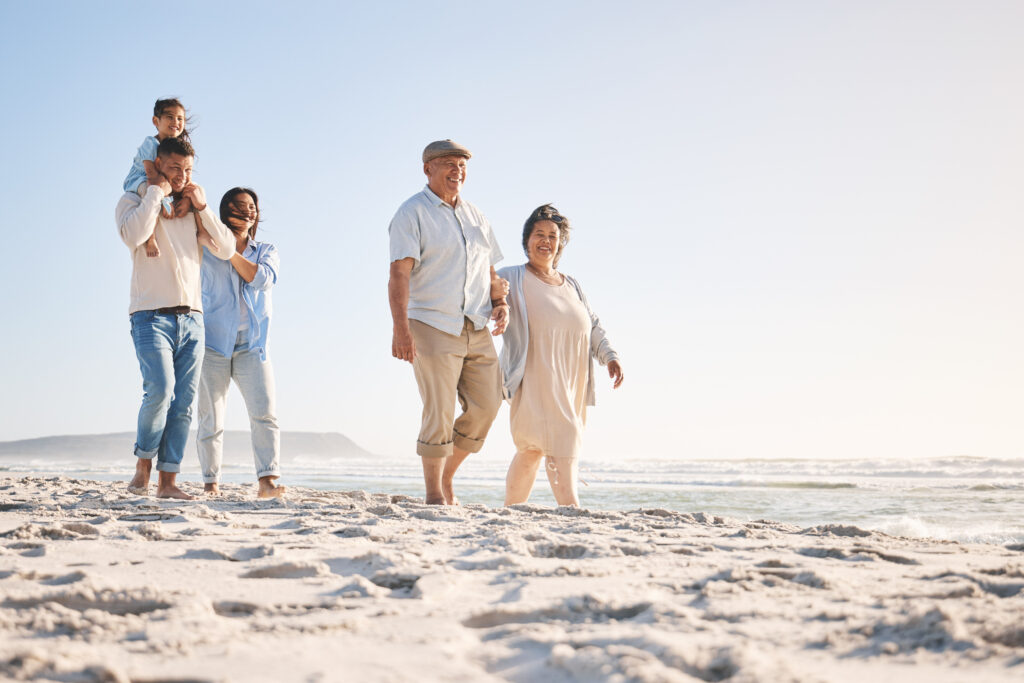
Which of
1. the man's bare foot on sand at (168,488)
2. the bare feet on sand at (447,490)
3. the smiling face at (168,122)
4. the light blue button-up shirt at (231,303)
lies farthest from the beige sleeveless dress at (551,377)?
the smiling face at (168,122)

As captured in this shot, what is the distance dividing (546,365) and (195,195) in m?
2.23

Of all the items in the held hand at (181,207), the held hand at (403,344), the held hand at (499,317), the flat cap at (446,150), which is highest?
the flat cap at (446,150)

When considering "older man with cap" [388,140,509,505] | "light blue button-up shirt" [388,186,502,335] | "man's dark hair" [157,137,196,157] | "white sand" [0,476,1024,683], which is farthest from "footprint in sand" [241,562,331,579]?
"man's dark hair" [157,137,196,157]

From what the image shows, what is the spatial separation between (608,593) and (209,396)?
11.6 feet

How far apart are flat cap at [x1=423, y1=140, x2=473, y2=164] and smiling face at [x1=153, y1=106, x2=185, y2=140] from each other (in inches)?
54.5

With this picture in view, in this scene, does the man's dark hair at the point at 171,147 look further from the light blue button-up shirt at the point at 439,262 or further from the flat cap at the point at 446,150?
the flat cap at the point at 446,150

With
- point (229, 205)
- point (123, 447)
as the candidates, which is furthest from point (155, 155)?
point (123, 447)

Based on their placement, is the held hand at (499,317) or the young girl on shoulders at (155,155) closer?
the young girl on shoulders at (155,155)

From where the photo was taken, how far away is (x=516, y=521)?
3.42 meters

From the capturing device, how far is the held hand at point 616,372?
5047mm

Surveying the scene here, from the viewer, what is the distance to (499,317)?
4492 mm

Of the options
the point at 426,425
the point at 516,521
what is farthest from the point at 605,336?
the point at 516,521

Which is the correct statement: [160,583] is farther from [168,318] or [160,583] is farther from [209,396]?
[209,396]

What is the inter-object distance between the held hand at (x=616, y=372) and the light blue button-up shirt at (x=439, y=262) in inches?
42.0
